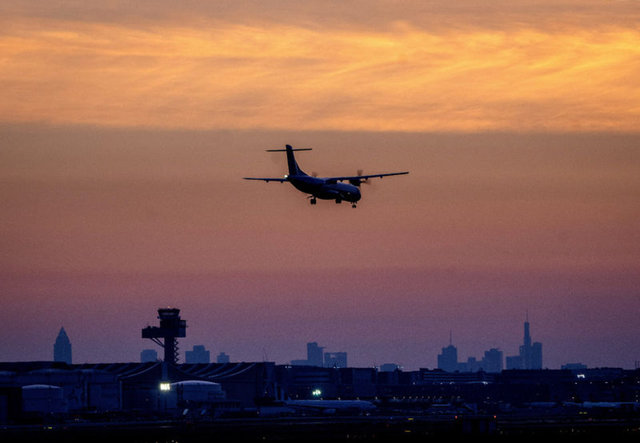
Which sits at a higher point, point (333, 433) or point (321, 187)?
point (321, 187)

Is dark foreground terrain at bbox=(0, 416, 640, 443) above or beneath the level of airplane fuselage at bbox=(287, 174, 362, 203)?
beneath

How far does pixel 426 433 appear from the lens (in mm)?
178000

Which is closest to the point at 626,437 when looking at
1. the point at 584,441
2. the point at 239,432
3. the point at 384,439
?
the point at 584,441

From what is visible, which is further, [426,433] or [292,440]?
[426,433]

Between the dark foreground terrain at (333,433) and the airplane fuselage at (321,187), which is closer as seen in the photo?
the dark foreground terrain at (333,433)

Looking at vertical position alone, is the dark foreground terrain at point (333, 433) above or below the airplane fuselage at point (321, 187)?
below

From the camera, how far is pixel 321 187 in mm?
184500

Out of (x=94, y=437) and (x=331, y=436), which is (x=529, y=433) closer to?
(x=331, y=436)

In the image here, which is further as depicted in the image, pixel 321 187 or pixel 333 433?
pixel 321 187

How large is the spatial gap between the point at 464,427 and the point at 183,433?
43.0 m

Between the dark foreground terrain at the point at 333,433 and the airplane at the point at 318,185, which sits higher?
the airplane at the point at 318,185

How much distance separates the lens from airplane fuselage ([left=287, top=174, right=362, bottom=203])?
600ft

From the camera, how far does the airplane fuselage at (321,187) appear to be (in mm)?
182750

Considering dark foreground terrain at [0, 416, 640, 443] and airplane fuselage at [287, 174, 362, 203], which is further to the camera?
airplane fuselage at [287, 174, 362, 203]
